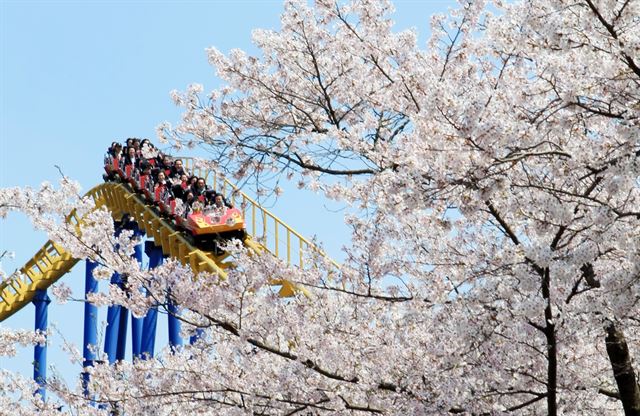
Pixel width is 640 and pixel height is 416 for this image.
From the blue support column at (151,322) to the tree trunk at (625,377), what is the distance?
990cm

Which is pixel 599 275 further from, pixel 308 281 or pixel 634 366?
pixel 308 281

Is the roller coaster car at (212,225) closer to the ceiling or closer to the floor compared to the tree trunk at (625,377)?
closer to the ceiling

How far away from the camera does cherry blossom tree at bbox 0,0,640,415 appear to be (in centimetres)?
477

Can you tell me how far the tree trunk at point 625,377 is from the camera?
611 centimetres

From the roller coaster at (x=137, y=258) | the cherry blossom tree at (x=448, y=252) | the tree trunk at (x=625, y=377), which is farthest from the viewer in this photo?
the roller coaster at (x=137, y=258)

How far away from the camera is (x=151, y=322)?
15547 millimetres

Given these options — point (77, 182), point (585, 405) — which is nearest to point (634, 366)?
point (585, 405)

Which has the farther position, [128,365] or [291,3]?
[291,3]

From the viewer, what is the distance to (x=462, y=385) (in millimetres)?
5602

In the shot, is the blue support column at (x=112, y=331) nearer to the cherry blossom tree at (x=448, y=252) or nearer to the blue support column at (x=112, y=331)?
the blue support column at (x=112, y=331)

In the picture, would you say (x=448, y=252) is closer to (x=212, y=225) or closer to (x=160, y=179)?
(x=212, y=225)

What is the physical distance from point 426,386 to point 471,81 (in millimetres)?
2501

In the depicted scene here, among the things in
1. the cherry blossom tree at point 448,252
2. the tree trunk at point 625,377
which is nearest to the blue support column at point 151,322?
the cherry blossom tree at point 448,252

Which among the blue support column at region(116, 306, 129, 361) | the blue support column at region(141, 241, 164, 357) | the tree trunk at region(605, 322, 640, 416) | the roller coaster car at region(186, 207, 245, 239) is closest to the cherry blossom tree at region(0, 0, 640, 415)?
the tree trunk at region(605, 322, 640, 416)
